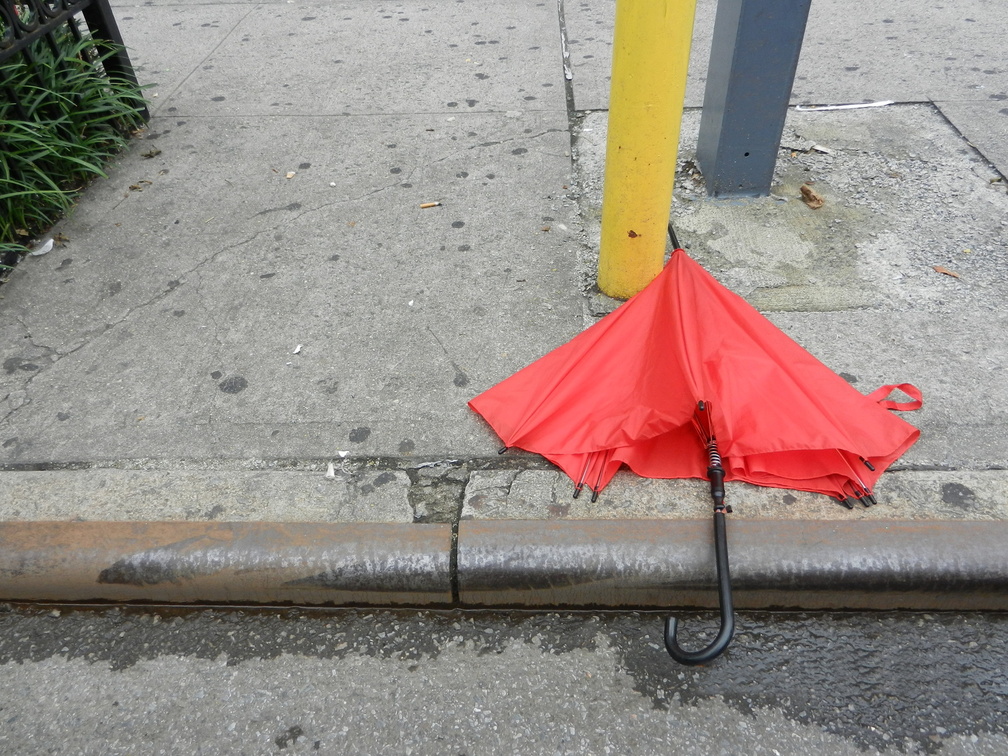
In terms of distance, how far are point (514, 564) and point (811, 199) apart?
253cm

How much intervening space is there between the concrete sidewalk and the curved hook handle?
0.38 feet

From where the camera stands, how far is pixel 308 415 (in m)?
2.64

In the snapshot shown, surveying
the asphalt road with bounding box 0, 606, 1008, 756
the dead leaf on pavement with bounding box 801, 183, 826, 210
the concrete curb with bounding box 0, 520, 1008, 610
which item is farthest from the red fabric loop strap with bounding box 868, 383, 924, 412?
the dead leaf on pavement with bounding box 801, 183, 826, 210

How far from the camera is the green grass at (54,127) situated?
3.60 meters

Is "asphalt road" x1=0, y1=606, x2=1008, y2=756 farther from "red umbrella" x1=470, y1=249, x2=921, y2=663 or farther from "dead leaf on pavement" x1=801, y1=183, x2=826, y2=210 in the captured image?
"dead leaf on pavement" x1=801, y1=183, x2=826, y2=210

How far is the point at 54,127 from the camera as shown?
3.95 m

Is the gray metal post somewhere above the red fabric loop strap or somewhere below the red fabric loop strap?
above

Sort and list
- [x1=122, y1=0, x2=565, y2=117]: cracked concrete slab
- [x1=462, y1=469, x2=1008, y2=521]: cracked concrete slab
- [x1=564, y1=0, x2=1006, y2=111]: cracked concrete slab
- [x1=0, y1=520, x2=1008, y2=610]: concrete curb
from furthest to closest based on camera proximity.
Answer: [x1=122, y1=0, x2=565, y2=117]: cracked concrete slab
[x1=564, y1=0, x2=1006, y2=111]: cracked concrete slab
[x1=462, y1=469, x2=1008, y2=521]: cracked concrete slab
[x1=0, y1=520, x2=1008, y2=610]: concrete curb

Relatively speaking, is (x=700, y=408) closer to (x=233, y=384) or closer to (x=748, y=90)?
(x=233, y=384)

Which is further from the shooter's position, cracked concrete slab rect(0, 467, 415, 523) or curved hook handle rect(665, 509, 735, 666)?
cracked concrete slab rect(0, 467, 415, 523)

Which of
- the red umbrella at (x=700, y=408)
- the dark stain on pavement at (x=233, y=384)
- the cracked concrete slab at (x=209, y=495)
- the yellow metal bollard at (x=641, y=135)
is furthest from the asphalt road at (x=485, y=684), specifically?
the yellow metal bollard at (x=641, y=135)

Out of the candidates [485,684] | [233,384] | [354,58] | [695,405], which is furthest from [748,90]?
[354,58]

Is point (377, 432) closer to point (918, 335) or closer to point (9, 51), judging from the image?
point (918, 335)

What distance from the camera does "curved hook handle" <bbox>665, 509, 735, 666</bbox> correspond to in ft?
6.07
